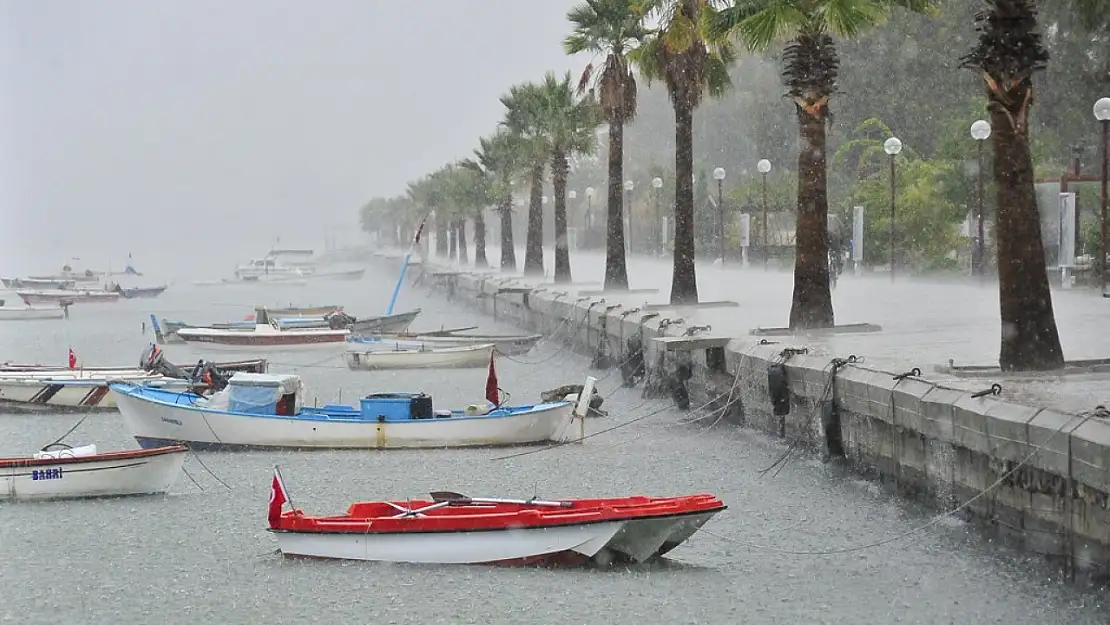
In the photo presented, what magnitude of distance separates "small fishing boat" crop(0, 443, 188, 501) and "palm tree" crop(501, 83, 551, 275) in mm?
36059

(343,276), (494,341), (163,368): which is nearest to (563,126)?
(494,341)

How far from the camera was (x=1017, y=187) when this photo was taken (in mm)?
17875

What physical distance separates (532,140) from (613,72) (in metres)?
13.3

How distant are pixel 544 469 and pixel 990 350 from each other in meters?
6.40

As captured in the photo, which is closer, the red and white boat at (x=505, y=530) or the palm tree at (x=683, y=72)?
the red and white boat at (x=505, y=530)

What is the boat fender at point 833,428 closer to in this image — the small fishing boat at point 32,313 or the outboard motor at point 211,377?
the outboard motor at point 211,377

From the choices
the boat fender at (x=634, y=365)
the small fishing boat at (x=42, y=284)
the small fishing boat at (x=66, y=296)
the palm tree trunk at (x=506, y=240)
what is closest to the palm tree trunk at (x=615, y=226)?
the boat fender at (x=634, y=365)

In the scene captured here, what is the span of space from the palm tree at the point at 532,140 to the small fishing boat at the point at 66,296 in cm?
2380

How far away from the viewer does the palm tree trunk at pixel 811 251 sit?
2631cm

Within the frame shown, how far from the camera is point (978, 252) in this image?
4306 cm

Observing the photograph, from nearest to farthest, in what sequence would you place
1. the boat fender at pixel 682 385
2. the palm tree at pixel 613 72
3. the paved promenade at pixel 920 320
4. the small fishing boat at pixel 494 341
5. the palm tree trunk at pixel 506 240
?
the paved promenade at pixel 920 320 → the boat fender at pixel 682 385 → the small fishing boat at pixel 494 341 → the palm tree at pixel 613 72 → the palm tree trunk at pixel 506 240

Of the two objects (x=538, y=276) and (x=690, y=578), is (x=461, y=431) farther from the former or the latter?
(x=538, y=276)

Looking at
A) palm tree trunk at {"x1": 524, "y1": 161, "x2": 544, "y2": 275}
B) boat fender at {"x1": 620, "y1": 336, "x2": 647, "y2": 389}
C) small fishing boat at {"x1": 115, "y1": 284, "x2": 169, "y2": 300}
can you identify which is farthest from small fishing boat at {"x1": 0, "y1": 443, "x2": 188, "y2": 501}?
small fishing boat at {"x1": 115, "y1": 284, "x2": 169, "y2": 300}

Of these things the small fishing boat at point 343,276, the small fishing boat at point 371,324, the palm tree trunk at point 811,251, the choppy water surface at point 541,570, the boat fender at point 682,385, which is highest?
the palm tree trunk at point 811,251
